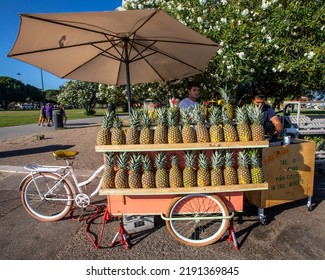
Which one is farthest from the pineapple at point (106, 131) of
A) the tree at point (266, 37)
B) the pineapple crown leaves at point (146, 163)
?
the tree at point (266, 37)

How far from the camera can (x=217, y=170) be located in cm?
305

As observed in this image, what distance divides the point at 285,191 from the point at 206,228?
1.50m

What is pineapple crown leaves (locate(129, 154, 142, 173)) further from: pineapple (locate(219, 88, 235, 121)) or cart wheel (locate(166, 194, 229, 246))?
pineapple (locate(219, 88, 235, 121))

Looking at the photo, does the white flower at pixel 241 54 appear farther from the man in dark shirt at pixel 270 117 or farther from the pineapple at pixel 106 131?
the pineapple at pixel 106 131

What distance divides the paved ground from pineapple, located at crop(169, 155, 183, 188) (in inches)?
35.9

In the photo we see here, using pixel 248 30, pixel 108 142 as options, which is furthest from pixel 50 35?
pixel 248 30

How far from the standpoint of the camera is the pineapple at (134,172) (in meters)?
3.03

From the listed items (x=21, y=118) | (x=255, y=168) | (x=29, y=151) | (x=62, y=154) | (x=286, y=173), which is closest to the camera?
(x=255, y=168)

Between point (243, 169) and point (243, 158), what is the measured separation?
0.51 ft

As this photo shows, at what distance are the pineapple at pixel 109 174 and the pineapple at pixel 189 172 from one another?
1.04 m

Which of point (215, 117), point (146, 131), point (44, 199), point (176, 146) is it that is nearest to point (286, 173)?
point (215, 117)

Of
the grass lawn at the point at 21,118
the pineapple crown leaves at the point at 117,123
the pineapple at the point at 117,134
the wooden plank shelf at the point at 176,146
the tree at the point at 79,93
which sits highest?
the tree at the point at 79,93

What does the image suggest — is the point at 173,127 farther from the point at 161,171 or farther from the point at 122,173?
the point at 122,173
